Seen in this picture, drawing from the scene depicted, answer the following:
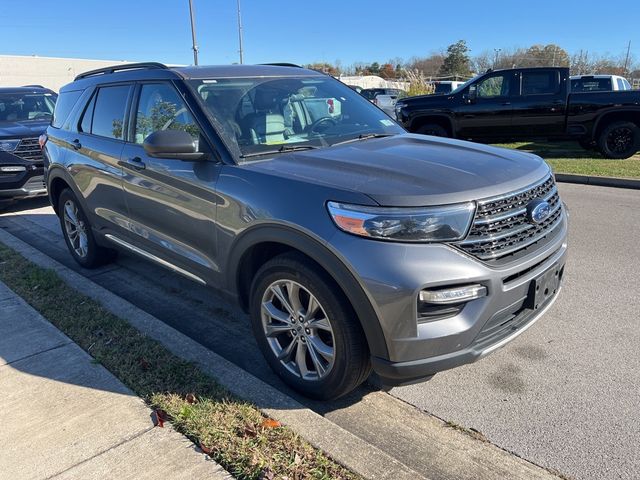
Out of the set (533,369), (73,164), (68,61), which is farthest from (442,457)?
(68,61)

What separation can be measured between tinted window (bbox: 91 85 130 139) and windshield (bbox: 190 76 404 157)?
1.08 meters

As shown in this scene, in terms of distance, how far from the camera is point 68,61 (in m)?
46.2

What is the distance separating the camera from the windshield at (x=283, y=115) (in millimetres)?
3287

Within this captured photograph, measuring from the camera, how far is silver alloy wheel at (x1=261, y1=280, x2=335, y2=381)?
271 centimetres

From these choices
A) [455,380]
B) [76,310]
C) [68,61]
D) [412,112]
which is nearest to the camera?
[455,380]

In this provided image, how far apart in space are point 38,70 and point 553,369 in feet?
163

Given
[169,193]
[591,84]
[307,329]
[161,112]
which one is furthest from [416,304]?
[591,84]

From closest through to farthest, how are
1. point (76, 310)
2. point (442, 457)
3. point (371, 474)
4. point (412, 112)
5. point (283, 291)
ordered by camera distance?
1. point (371, 474)
2. point (442, 457)
3. point (283, 291)
4. point (76, 310)
5. point (412, 112)

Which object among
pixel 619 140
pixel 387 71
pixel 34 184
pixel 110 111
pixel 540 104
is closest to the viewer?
pixel 110 111

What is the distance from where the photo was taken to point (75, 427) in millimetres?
2695

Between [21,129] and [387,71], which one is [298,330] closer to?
[21,129]

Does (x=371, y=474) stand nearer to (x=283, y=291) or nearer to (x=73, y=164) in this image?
(x=283, y=291)

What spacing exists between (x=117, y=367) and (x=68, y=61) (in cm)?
5101

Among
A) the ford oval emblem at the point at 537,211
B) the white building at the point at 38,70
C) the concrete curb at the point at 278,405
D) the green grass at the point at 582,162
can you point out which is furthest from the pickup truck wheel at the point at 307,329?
the white building at the point at 38,70
